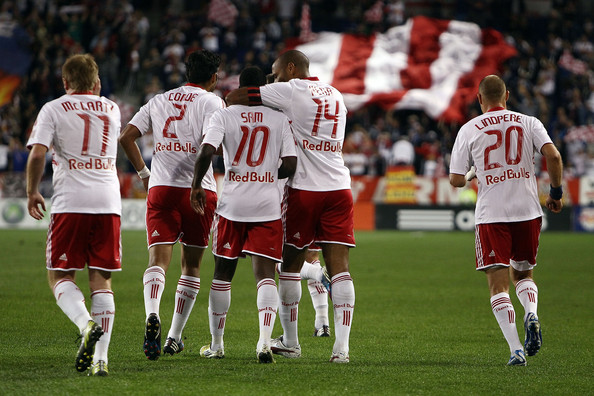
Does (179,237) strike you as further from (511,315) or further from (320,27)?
(320,27)

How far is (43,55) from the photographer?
29594 millimetres

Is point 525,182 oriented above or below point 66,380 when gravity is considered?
above

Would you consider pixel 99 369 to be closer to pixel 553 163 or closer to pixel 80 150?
pixel 80 150

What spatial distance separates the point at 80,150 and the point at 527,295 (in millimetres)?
3599

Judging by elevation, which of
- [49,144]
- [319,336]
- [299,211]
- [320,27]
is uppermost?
[320,27]

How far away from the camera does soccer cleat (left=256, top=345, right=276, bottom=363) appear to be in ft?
22.2

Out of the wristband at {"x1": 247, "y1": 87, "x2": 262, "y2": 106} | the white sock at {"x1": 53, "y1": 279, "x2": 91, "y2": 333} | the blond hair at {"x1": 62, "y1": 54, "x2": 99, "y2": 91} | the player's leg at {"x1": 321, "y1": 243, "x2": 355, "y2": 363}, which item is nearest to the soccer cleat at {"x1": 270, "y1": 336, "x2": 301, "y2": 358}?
the player's leg at {"x1": 321, "y1": 243, "x2": 355, "y2": 363}

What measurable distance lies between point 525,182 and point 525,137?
0.35 metres

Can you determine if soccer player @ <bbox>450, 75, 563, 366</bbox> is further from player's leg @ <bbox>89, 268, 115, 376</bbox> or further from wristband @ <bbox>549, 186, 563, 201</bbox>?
player's leg @ <bbox>89, 268, 115, 376</bbox>

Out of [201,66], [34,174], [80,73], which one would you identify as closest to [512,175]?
[201,66]

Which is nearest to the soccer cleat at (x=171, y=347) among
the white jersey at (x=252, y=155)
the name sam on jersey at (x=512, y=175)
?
the white jersey at (x=252, y=155)

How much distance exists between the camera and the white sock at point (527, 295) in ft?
23.3

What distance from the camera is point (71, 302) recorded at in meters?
6.10

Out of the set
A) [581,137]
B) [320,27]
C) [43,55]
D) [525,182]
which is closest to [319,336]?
[525,182]
